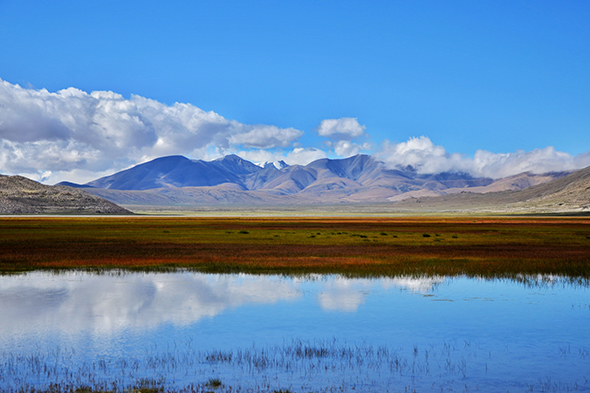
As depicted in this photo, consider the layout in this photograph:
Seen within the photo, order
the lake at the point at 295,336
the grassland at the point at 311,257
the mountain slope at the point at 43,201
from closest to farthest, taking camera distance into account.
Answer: the lake at the point at 295,336 < the grassland at the point at 311,257 < the mountain slope at the point at 43,201

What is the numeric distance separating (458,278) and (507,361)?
50.2 feet

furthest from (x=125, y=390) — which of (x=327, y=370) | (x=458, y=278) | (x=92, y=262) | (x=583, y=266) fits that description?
(x=583, y=266)

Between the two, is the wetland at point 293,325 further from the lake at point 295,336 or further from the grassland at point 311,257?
the grassland at point 311,257

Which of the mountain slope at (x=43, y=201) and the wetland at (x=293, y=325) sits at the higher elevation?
the mountain slope at (x=43, y=201)

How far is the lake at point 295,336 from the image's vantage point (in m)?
12.4

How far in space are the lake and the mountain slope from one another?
6418 inches

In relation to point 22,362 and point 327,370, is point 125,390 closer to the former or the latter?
point 22,362

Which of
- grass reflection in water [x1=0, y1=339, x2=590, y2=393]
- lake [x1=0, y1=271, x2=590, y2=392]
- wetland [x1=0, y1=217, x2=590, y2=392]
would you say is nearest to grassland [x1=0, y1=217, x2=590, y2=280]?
wetland [x1=0, y1=217, x2=590, y2=392]

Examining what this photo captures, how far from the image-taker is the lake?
12391 millimetres

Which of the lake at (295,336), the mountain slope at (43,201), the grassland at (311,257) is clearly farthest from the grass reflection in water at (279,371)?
the mountain slope at (43,201)

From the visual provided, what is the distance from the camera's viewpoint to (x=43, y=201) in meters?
183

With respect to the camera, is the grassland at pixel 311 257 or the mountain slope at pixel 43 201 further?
the mountain slope at pixel 43 201

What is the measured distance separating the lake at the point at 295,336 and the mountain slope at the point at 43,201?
163 m

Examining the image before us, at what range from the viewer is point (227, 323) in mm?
18172
